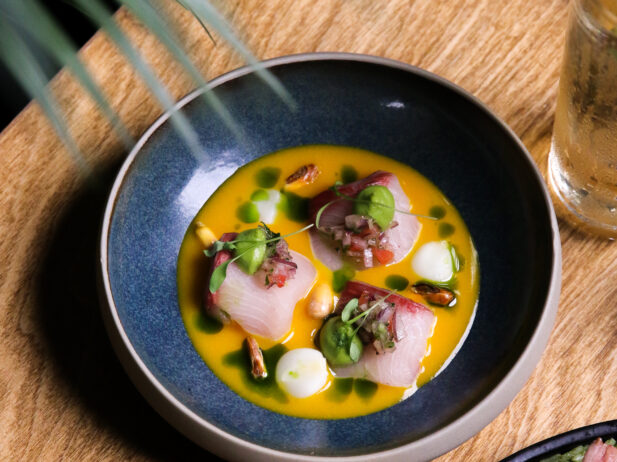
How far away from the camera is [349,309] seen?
1.39m

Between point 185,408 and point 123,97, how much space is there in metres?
0.76

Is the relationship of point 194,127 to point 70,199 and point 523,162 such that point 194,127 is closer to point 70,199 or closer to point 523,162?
point 70,199

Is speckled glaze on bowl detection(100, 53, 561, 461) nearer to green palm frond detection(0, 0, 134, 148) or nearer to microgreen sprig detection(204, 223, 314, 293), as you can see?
microgreen sprig detection(204, 223, 314, 293)

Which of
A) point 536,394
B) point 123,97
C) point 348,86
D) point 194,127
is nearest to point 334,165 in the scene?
point 348,86

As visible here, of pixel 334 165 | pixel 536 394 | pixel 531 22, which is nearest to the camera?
pixel 536 394

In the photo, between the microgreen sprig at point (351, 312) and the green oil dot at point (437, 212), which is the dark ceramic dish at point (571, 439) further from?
the green oil dot at point (437, 212)

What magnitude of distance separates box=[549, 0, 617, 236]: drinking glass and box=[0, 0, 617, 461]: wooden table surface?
0.06m

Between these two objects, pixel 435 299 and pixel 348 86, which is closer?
pixel 435 299

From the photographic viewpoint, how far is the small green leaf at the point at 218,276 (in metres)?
1.42

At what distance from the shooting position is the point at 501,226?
150cm

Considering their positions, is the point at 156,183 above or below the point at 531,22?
above

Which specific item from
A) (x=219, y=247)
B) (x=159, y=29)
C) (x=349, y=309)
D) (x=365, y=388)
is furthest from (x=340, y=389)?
(x=159, y=29)

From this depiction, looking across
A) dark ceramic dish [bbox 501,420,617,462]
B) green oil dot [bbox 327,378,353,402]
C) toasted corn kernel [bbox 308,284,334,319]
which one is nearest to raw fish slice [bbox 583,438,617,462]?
dark ceramic dish [bbox 501,420,617,462]

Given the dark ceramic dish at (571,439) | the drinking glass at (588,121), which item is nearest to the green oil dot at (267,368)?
the dark ceramic dish at (571,439)
